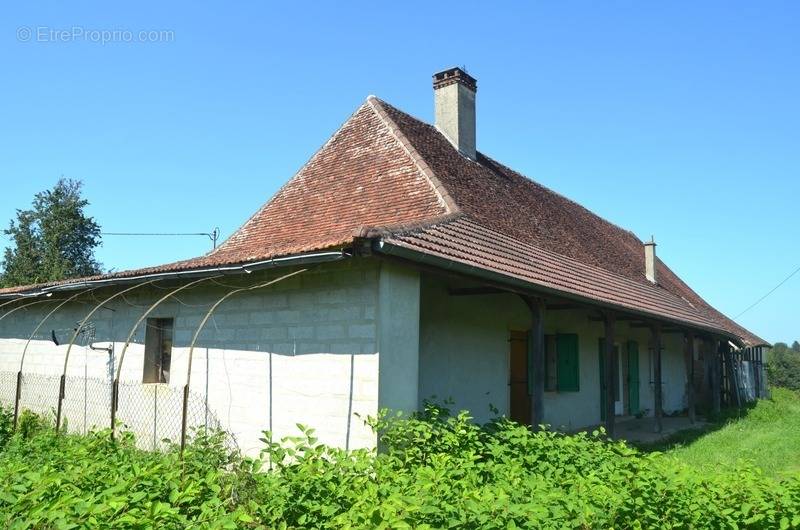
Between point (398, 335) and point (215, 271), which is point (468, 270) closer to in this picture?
point (398, 335)

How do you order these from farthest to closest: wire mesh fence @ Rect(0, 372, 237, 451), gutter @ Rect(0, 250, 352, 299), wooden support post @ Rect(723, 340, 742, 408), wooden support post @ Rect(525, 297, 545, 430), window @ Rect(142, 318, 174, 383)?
1. wooden support post @ Rect(723, 340, 742, 408)
2. window @ Rect(142, 318, 174, 383)
3. wooden support post @ Rect(525, 297, 545, 430)
4. wire mesh fence @ Rect(0, 372, 237, 451)
5. gutter @ Rect(0, 250, 352, 299)

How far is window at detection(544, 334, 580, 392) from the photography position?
437 inches

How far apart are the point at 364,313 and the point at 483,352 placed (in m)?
3.68

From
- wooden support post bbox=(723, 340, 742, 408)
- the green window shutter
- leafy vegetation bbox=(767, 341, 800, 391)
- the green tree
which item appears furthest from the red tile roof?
leafy vegetation bbox=(767, 341, 800, 391)

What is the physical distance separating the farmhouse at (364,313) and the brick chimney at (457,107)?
0.05 metres

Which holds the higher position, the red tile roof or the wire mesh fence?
the red tile roof

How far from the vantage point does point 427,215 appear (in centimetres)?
927

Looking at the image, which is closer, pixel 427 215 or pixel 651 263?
pixel 427 215

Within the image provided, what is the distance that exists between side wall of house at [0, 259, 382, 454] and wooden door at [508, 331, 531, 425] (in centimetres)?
495

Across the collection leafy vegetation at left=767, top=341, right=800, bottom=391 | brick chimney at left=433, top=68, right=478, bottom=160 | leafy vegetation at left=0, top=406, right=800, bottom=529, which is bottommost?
leafy vegetation at left=767, top=341, right=800, bottom=391

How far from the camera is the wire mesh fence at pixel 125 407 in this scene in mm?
8062

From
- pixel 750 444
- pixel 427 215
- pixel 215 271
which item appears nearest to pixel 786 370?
pixel 750 444

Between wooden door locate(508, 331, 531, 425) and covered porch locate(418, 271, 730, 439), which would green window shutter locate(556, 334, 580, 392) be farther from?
wooden door locate(508, 331, 531, 425)

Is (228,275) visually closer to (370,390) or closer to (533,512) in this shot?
(370,390)
